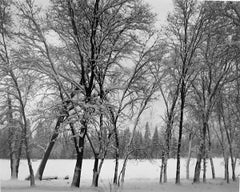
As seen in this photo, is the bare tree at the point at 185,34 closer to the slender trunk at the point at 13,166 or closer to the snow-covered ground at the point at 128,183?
the snow-covered ground at the point at 128,183

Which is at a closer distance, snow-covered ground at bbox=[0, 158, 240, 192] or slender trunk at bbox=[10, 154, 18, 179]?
snow-covered ground at bbox=[0, 158, 240, 192]

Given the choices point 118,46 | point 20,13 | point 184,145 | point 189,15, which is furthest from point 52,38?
point 184,145

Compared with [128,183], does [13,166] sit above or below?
above

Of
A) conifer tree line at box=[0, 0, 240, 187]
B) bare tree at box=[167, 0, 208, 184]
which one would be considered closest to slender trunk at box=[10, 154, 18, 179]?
conifer tree line at box=[0, 0, 240, 187]

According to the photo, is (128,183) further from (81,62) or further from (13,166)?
(81,62)

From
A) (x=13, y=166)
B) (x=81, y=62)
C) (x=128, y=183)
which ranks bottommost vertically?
(x=128, y=183)

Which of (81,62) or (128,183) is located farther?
(128,183)

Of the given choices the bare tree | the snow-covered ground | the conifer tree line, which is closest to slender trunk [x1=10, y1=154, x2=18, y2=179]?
the snow-covered ground

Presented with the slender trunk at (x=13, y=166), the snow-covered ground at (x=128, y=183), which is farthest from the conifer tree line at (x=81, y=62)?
the slender trunk at (x=13, y=166)

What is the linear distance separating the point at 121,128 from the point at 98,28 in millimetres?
5443

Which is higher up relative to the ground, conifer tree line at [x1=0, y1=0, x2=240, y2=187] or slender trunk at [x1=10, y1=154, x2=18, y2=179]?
conifer tree line at [x1=0, y1=0, x2=240, y2=187]

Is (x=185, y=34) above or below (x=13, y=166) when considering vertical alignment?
above

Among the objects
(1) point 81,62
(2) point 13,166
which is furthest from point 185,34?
(2) point 13,166

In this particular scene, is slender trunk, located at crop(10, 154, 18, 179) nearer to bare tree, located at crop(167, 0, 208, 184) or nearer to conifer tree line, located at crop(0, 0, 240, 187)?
conifer tree line, located at crop(0, 0, 240, 187)
